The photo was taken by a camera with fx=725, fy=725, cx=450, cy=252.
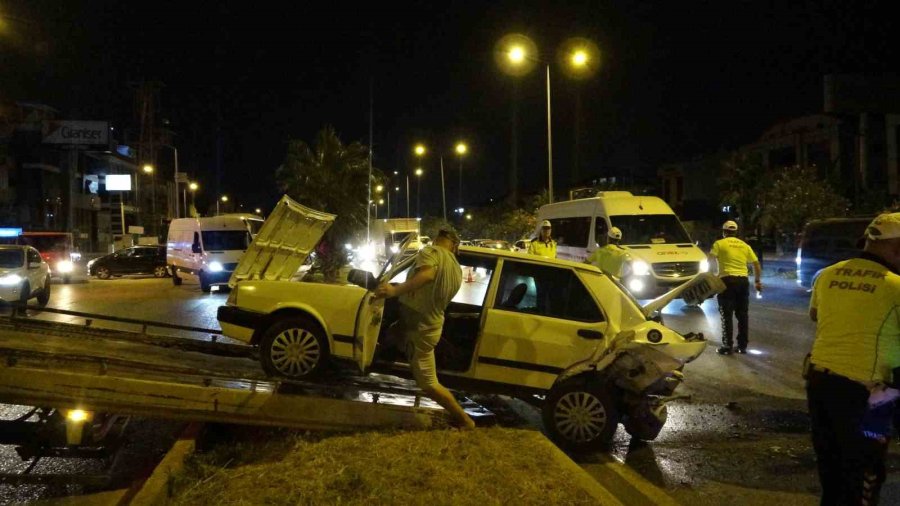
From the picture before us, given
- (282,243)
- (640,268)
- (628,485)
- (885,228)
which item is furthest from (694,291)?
(640,268)

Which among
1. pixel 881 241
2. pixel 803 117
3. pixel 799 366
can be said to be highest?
pixel 803 117

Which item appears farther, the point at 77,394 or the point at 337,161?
the point at 337,161

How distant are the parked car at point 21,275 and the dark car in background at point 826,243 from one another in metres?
17.5

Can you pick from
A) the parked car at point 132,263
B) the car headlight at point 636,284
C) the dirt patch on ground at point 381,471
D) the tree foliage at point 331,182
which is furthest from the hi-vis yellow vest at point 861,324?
the parked car at point 132,263

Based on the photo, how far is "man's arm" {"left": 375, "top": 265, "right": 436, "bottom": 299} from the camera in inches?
200

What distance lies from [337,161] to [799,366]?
2127 centimetres

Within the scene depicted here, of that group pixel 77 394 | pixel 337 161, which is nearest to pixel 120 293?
pixel 337 161

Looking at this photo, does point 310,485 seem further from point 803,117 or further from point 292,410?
point 803,117

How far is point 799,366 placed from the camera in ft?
30.8

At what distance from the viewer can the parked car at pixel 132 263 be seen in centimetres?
3134

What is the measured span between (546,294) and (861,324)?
3.00 m

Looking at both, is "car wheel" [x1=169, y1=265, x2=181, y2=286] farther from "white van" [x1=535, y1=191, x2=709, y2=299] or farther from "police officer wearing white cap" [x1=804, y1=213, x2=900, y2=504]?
"police officer wearing white cap" [x1=804, y1=213, x2=900, y2=504]

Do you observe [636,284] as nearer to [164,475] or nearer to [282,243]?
[282,243]

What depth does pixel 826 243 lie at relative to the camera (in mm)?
17172
